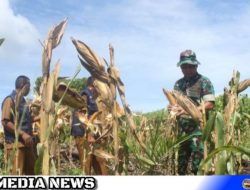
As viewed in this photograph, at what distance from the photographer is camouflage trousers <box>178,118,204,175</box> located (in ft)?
13.5

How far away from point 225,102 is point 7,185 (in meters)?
1.70

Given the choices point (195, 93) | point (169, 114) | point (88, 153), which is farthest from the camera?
point (195, 93)

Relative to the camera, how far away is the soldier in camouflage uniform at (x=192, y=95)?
161 inches

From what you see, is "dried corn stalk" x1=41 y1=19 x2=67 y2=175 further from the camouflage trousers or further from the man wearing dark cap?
the camouflage trousers

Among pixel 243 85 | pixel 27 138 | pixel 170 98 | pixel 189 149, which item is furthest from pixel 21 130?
pixel 243 85

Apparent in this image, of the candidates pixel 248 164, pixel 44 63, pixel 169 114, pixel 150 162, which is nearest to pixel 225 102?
pixel 169 114

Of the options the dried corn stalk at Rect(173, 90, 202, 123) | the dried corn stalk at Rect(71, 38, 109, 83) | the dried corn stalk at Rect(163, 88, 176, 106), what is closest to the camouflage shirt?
the dried corn stalk at Rect(163, 88, 176, 106)

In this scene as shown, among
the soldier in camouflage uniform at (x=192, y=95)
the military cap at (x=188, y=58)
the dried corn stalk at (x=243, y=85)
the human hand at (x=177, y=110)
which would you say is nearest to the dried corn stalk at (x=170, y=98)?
the human hand at (x=177, y=110)

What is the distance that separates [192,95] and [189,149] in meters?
0.48

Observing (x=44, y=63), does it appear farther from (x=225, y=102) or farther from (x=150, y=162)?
(x=225, y=102)

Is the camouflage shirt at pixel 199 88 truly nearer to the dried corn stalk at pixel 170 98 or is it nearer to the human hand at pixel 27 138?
the dried corn stalk at pixel 170 98

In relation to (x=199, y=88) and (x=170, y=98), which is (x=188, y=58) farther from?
(x=170, y=98)

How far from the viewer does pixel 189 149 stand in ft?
14.0

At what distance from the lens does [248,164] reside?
601cm
